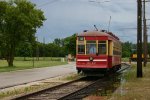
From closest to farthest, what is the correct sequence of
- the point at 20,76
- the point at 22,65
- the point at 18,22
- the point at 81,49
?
the point at 81,49 < the point at 20,76 < the point at 18,22 < the point at 22,65

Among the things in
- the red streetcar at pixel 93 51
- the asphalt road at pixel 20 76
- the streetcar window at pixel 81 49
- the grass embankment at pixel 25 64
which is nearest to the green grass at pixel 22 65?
the grass embankment at pixel 25 64

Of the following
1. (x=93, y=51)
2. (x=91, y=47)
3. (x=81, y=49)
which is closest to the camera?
(x=93, y=51)

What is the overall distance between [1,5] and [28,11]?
3.31 metres

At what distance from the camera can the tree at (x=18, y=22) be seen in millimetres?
57216

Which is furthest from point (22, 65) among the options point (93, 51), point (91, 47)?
point (93, 51)

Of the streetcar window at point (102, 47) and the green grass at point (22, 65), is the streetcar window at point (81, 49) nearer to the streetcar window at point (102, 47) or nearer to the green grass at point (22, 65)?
the streetcar window at point (102, 47)

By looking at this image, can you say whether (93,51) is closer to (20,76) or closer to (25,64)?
(20,76)

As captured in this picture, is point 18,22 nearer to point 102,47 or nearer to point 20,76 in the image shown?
point 20,76

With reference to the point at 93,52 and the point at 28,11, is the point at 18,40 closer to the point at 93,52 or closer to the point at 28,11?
the point at 28,11

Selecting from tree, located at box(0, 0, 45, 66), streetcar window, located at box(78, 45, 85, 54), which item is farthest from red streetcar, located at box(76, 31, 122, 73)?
tree, located at box(0, 0, 45, 66)

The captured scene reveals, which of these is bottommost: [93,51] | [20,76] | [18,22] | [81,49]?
[20,76]

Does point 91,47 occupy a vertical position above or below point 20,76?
above

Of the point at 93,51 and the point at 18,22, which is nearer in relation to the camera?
the point at 93,51

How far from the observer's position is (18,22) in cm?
5784
